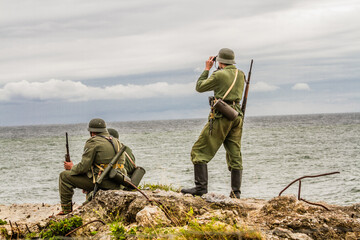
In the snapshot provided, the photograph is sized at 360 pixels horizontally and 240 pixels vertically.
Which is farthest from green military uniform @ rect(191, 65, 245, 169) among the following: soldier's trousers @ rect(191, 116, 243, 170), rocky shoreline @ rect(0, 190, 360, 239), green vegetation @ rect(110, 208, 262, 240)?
green vegetation @ rect(110, 208, 262, 240)

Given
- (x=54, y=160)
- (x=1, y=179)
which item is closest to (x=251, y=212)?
(x=1, y=179)

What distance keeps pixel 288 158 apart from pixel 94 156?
1853 centimetres

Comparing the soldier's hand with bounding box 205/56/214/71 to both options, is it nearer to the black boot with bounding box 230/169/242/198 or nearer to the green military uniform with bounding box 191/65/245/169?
the green military uniform with bounding box 191/65/245/169

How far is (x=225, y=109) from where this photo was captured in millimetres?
7477

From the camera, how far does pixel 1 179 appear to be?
1973 centimetres

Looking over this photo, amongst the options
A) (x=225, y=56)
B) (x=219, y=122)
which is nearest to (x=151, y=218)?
(x=219, y=122)

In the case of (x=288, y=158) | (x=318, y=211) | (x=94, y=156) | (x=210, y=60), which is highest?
(x=210, y=60)

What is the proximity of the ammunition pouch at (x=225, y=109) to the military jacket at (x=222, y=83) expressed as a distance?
121mm

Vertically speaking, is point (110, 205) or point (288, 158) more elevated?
point (110, 205)

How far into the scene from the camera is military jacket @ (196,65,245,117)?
24.8ft

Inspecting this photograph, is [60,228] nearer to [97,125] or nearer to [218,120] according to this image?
[97,125]

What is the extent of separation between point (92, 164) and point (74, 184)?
1.73 ft

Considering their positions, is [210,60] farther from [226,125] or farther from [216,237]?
[216,237]

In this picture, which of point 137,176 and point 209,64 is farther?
point 137,176
